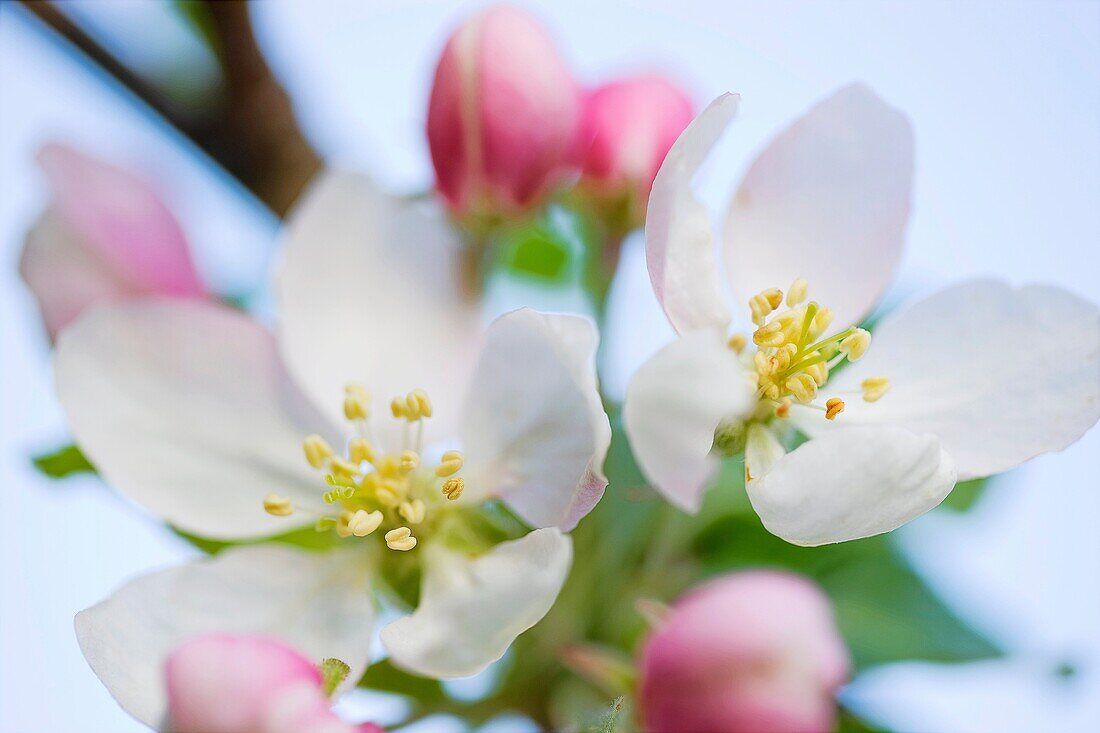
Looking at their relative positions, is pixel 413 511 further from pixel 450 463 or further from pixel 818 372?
pixel 818 372

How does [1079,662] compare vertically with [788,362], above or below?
below

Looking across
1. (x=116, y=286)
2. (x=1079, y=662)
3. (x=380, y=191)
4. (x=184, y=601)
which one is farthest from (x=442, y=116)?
(x=1079, y=662)

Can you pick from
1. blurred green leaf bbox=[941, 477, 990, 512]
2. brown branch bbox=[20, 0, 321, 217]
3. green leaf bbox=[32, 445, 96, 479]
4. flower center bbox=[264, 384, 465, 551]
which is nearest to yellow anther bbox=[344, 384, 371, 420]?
flower center bbox=[264, 384, 465, 551]

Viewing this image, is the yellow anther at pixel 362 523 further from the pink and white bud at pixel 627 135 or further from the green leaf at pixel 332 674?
the pink and white bud at pixel 627 135

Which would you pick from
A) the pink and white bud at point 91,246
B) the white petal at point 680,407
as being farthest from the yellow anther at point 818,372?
the pink and white bud at point 91,246

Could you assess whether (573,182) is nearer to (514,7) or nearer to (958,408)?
(514,7)

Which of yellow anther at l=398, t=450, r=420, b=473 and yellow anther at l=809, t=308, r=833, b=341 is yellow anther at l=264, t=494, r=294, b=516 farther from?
yellow anther at l=809, t=308, r=833, b=341
